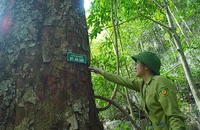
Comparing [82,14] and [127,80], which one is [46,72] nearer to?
[82,14]

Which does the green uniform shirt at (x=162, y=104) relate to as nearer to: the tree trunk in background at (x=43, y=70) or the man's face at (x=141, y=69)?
the man's face at (x=141, y=69)

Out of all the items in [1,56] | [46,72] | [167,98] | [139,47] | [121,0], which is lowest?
[167,98]

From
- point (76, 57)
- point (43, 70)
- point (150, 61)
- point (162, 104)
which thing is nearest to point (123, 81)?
point (150, 61)

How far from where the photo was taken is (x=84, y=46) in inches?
59.9

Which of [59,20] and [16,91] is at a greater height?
[59,20]

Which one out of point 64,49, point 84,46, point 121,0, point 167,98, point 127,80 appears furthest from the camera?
point 121,0

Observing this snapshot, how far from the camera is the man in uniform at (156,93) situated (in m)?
1.59

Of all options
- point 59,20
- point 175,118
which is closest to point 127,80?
point 175,118

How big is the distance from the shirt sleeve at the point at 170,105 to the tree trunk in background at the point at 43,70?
613mm

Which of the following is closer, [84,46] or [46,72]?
[46,72]

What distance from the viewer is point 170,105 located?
→ 5.25ft

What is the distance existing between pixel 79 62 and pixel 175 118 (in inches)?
34.2

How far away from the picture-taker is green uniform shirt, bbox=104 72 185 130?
1562 millimetres

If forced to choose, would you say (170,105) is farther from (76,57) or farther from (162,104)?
(76,57)
